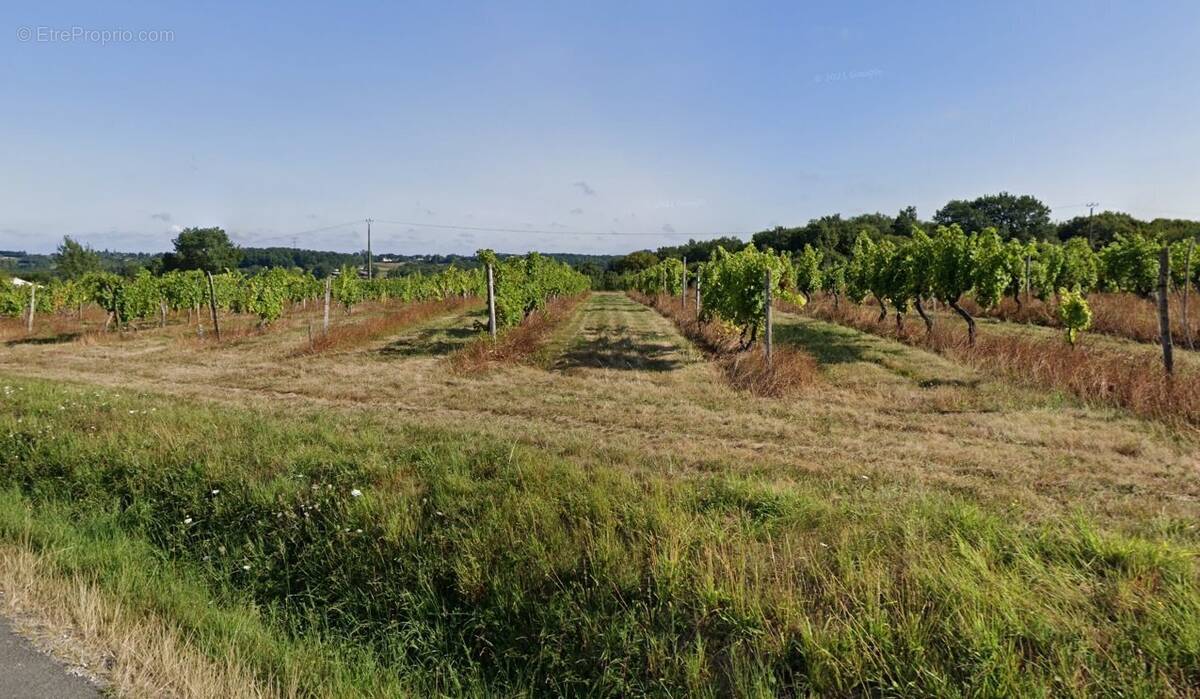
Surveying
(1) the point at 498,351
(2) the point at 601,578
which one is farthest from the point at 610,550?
(1) the point at 498,351

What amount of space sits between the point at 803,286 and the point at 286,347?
2633 cm

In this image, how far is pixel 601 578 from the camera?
10.7 ft

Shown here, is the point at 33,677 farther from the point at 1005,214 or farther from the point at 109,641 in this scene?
the point at 1005,214

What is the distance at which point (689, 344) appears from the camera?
16938mm

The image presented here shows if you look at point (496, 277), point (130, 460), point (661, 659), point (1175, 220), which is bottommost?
point (661, 659)

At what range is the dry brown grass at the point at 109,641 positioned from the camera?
2.60 metres

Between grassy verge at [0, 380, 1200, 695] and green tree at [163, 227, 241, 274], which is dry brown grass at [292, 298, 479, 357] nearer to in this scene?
grassy verge at [0, 380, 1200, 695]

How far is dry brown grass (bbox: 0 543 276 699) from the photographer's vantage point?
2598mm

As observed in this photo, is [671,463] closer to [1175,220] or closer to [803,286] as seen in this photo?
[803,286]

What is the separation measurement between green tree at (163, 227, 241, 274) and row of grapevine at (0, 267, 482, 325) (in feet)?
150

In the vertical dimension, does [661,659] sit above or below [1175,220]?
below

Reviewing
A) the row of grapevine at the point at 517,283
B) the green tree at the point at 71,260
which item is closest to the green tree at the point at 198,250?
the green tree at the point at 71,260

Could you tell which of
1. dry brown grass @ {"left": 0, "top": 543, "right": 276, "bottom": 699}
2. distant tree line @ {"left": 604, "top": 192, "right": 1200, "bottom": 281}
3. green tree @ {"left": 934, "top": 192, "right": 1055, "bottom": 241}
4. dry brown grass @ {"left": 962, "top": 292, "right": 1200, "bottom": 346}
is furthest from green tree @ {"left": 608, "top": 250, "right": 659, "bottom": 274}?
dry brown grass @ {"left": 0, "top": 543, "right": 276, "bottom": 699}

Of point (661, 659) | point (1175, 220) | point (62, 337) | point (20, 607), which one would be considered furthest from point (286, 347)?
point (1175, 220)
